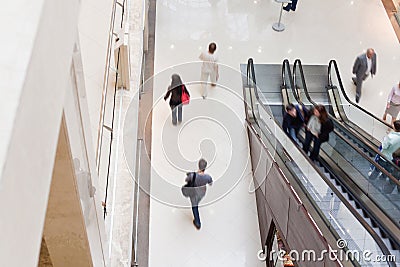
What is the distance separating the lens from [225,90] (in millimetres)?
10773

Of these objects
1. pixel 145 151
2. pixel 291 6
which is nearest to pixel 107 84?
pixel 145 151

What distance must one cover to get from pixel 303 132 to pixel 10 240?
27.4 feet

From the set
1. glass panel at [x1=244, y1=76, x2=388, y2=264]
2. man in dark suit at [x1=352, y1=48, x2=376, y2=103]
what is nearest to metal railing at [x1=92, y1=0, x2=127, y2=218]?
glass panel at [x1=244, y1=76, x2=388, y2=264]

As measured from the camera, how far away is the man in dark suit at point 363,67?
10.6m

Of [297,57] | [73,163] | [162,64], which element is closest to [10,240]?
[73,163]

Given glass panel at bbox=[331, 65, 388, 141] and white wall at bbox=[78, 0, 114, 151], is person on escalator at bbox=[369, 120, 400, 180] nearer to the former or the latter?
glass panel at bbox=[331, 65, 388, 141]

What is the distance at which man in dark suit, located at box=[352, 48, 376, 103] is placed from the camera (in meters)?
10.6

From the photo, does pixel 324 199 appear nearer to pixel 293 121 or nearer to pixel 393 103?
pixel 293 121

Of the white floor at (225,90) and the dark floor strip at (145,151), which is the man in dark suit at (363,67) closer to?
the white floor at (225,90)

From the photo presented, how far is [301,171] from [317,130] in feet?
3.54

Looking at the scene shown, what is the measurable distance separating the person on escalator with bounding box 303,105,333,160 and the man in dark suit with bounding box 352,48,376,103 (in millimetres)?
2426

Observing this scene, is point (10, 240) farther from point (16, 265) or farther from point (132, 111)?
point (132, 111)

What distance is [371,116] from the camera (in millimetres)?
9609

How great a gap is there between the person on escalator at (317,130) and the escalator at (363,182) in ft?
0.34
